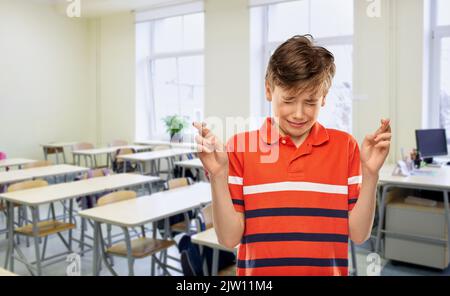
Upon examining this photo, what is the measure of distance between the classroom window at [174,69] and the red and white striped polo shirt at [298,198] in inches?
219

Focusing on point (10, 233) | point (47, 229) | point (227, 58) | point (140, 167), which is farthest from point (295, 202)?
point (140, 167)

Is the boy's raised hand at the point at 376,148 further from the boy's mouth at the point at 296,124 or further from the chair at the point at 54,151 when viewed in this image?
the chair at the point at 54,151

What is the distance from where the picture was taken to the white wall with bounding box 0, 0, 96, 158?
650cm

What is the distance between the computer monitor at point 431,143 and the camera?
377 cm

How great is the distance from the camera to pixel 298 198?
0.64 m

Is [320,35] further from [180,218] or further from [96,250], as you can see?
[180,218]

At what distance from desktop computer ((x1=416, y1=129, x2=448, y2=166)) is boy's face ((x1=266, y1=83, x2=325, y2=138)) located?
143 inches

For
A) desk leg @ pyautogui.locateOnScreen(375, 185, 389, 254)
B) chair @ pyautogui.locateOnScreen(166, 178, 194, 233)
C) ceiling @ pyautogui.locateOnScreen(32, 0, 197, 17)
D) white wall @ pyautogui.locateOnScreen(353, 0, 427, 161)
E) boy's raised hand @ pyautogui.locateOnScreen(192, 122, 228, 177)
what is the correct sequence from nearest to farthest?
1. boy's raised hand @ pyautogui.locateOnScreen(192, 122, 228, 177)
2. chair @ pyautogui.locateOnScreen(166, 178, 194, 233)
3. desk leg @ pyautogui.locateOnScreen(375, 185, 389, 254)
4. white wall @ pyautogui.locateOnScreen(353, 0, 427, 161)
5. ceiling @ pyautogui.locateOnScreen(32, 0, 197, 17)

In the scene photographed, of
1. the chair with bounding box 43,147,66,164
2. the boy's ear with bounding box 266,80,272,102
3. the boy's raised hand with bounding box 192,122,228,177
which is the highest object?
the boy's ear with bounding box 266,80,272,102

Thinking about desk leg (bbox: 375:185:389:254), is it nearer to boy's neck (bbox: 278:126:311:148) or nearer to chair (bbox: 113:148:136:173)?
boy's neck (bbox: 278:126:311:148)

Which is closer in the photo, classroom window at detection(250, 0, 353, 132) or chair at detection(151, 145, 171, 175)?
classroom window at detection(250, 0, 353, 132)

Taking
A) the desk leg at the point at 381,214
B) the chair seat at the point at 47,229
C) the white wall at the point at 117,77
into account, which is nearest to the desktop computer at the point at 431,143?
the desk leg at the point at 381,214

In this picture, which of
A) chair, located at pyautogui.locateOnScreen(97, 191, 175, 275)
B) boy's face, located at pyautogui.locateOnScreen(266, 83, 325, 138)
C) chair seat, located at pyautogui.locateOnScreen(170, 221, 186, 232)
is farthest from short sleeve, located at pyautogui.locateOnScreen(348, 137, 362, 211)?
chair seat, located at pyautogui.locateOnScreen(170, 221, 186, 232)
